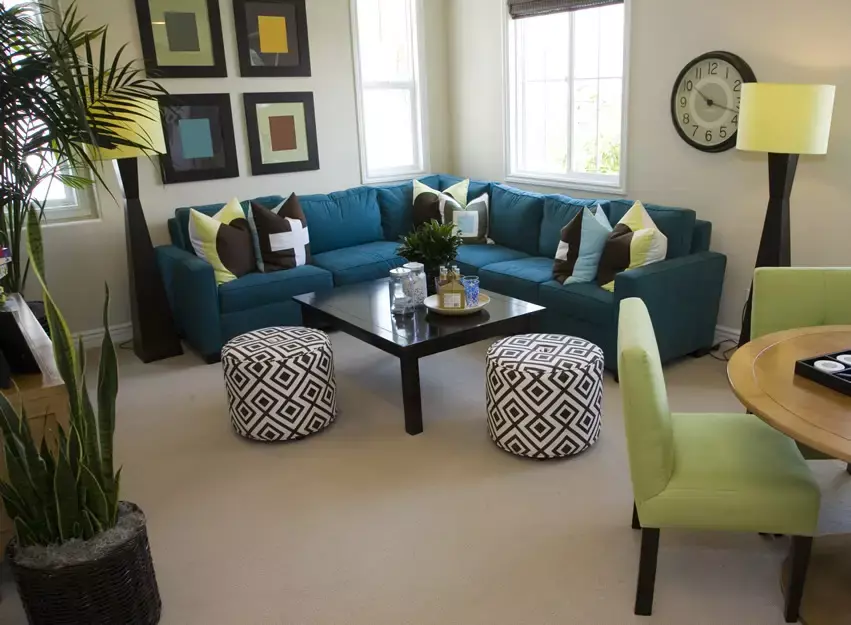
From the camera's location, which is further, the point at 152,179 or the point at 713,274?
the point at 152,179

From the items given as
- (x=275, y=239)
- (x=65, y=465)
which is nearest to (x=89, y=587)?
(x=65, y=465)

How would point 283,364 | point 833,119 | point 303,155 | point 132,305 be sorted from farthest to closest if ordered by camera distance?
point 303,155, point 132,305, point 833,119, point 283,364

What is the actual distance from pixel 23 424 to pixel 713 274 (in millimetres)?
3355

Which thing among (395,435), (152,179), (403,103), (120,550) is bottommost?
(395,435)

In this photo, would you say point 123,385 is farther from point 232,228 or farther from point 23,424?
point 23,424

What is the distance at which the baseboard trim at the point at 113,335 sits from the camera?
4.67 metres

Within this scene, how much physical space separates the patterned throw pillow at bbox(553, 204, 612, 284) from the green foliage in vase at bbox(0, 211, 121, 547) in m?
2.66

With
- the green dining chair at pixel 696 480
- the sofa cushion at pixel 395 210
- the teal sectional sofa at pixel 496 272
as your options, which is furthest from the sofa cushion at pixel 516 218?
the green dining chair at pixel 696 480

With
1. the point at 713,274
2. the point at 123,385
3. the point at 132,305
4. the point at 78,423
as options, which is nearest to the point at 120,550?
the point at 78,423

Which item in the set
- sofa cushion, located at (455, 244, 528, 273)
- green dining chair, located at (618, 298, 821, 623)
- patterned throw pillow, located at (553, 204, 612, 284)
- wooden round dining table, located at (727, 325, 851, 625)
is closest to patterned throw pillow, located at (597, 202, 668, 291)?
patterned throw pillow, located at (553, 204, 612, 284)

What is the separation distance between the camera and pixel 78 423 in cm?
196

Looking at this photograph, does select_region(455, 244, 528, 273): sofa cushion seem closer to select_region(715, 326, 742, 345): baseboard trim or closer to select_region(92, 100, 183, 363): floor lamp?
select_region(715, 326, 742, 345): baseboard trim

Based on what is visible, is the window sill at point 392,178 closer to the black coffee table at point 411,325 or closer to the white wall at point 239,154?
the white wall at point 239,154

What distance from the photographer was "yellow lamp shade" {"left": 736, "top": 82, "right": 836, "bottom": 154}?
313 cm
